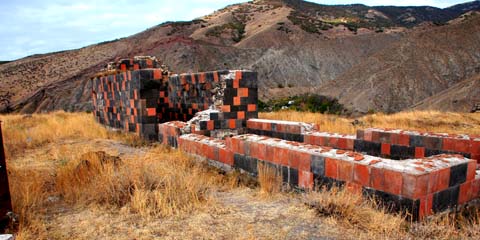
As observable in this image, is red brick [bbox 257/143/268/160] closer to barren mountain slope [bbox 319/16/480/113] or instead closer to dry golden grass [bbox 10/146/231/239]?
dry golden grass [bbox 10/146/231/239]

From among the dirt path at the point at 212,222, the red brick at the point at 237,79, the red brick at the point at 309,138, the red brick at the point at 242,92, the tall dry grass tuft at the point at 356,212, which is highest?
the red brick at the point at 237,79

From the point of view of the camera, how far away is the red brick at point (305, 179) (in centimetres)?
458

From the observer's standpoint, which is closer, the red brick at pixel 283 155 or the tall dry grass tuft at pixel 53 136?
the red brick at pixel 283 155

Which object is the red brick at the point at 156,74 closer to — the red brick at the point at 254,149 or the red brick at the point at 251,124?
the red brick at the point at 251,124

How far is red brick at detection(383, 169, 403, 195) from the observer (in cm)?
363

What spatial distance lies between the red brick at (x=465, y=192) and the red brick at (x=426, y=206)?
70 cm

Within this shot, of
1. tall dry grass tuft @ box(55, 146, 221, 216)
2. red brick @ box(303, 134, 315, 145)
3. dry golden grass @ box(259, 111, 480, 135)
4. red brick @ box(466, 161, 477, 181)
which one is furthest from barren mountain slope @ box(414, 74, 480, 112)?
tall dry grass tuft @ box(55, 146, 221, 216)

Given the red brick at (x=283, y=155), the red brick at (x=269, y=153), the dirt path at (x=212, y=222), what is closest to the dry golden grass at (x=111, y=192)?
the dirt path at (x=212, y=222)

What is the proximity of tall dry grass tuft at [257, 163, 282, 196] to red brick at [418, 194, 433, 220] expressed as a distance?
5.93 ft

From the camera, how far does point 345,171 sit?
4.16 m

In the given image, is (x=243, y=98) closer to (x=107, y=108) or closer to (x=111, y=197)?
(x=111, y=197)

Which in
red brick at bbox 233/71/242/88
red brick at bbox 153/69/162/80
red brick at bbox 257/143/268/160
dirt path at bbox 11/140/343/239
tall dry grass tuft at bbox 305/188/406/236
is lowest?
dirt path at bbox 11/140/343/239

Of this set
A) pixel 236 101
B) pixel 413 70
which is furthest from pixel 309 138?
pixel 413 70

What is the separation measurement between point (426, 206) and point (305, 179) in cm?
150
